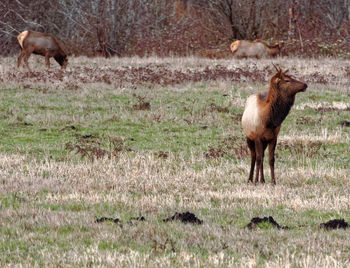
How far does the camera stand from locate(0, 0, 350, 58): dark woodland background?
31.1 meters

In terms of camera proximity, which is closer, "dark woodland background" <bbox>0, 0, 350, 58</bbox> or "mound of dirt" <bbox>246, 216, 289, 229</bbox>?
"mound of dirt" <bbox>246, 216, 289, 229</bbox>

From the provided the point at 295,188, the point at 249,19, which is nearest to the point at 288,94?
the point at 295,188

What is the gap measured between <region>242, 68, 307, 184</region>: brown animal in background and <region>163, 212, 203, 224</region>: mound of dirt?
2.57 m

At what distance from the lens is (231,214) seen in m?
6.93

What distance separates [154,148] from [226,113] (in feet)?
12.7

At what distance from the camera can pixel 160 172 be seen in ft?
31.3

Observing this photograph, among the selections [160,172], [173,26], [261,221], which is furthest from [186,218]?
[173,26]

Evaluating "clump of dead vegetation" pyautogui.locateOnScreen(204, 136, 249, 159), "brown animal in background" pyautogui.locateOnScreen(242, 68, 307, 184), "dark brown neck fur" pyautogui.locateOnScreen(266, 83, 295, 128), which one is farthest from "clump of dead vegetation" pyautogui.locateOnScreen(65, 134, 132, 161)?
"dark brown neck fur" pyautogui.locateOnScreen(266, 83, 295, 128)

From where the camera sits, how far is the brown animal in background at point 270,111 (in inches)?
333

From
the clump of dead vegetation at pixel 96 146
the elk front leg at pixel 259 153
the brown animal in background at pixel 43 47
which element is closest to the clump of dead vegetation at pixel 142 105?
the clump of dead vegetation at pixel 96 146

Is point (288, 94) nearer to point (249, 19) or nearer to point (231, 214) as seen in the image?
point (231, 214)

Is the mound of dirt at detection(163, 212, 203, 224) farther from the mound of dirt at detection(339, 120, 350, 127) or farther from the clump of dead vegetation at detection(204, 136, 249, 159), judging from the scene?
the mound of dirt at detection(339, 120, 350, 127)

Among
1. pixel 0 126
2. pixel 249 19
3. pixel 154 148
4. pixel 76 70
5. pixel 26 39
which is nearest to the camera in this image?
pixel 154 148

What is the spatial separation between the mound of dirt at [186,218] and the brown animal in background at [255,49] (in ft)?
75.0
